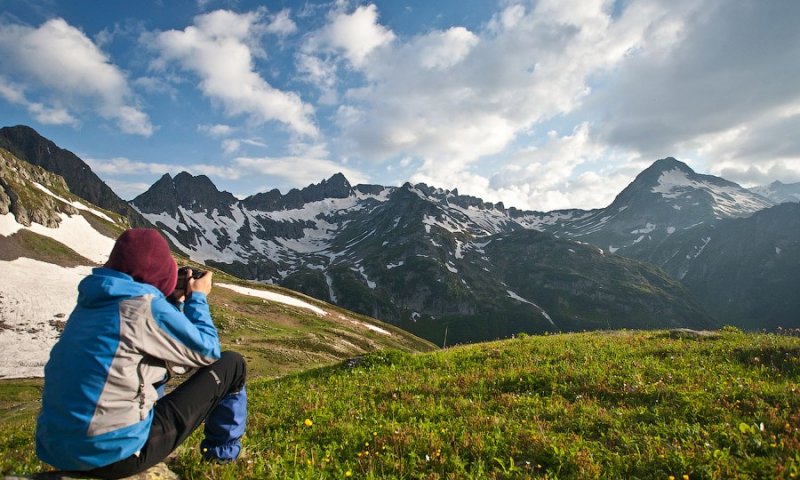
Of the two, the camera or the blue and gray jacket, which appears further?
the camera

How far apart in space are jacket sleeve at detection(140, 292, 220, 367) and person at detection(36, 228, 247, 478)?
11mm

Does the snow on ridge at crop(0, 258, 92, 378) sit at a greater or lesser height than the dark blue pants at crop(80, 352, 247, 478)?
lesser

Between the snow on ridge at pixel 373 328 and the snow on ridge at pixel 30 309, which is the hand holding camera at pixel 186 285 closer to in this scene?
the snow on ridge at pixel 30 309

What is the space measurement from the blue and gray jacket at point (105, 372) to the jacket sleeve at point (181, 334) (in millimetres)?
11

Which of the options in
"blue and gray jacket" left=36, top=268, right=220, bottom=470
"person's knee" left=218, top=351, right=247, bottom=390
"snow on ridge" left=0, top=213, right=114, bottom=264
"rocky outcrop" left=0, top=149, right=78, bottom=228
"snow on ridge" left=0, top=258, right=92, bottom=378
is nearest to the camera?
"blue and gray jacket" left=36, top=268, right=220, bottom=470

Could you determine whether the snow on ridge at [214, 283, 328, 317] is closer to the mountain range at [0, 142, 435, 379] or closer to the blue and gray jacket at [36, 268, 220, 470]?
the mountain range at [0, 142, 435, 379]

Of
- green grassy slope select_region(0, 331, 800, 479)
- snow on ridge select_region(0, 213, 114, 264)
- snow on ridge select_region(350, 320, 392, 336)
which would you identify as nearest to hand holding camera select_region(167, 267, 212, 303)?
green grassy slope select_region(0, 331, 800, 479)

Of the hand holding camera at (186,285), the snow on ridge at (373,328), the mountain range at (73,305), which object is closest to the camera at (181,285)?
the hand holding camera at (186,285)

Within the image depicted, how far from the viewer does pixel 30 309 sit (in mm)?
58281

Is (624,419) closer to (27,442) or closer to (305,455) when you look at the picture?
(305,455)

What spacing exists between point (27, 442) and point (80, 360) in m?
9.59

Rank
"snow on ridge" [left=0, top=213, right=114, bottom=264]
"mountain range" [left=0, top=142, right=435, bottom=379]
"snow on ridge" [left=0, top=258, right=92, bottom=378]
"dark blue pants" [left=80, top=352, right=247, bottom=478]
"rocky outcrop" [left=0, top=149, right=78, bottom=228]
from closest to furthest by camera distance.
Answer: "dark blue pants" [left=80, top=352, right=247, bottom=478], "snow on ridge" [left=0, top=258, right=92, bottom=378], "mountain range" [left=0, top=142, right=435, bottom=379], "snow on ridge" [left=0, top=213, right=114, bottom=264], "rocky outcrop" [left=0, top=149, right=78, bottom=228]

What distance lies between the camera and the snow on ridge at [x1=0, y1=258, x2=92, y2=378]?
44.9m

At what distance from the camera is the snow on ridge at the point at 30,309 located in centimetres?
4494
